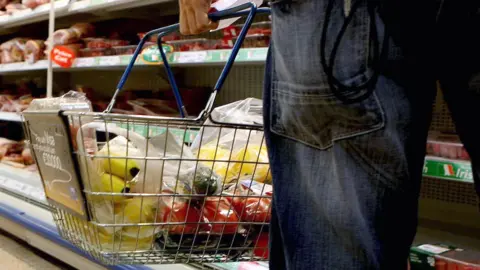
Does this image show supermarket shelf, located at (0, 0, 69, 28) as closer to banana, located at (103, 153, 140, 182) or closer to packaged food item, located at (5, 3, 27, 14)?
packaged food item, located at (5, 3, 27, 14)

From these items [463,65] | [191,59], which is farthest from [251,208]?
[191,59]

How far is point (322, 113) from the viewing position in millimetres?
543

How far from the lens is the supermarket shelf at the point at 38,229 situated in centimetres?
220

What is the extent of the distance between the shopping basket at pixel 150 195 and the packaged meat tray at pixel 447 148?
20.4 inches

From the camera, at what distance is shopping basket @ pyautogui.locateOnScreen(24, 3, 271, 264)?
85 centimetres

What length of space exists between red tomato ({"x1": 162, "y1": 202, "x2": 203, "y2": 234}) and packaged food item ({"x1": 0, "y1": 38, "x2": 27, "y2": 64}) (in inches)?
118

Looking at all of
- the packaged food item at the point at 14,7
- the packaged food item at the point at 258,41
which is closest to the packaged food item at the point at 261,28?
the packaged food item at the point at 258,41

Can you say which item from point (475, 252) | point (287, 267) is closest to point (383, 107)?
point (287, 267)

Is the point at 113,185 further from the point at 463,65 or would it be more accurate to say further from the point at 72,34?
the point at 72,34

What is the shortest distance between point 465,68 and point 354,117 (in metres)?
0.11

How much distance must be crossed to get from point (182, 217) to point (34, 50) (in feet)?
A: 9.06

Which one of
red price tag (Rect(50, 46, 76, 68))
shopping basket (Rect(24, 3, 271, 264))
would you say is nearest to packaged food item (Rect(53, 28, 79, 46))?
red price tag (Rect(50, 46, 76, 68))

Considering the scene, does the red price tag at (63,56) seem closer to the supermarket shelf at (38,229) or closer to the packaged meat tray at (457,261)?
the supermarket shelf at (38,229)

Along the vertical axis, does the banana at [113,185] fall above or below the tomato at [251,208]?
above
